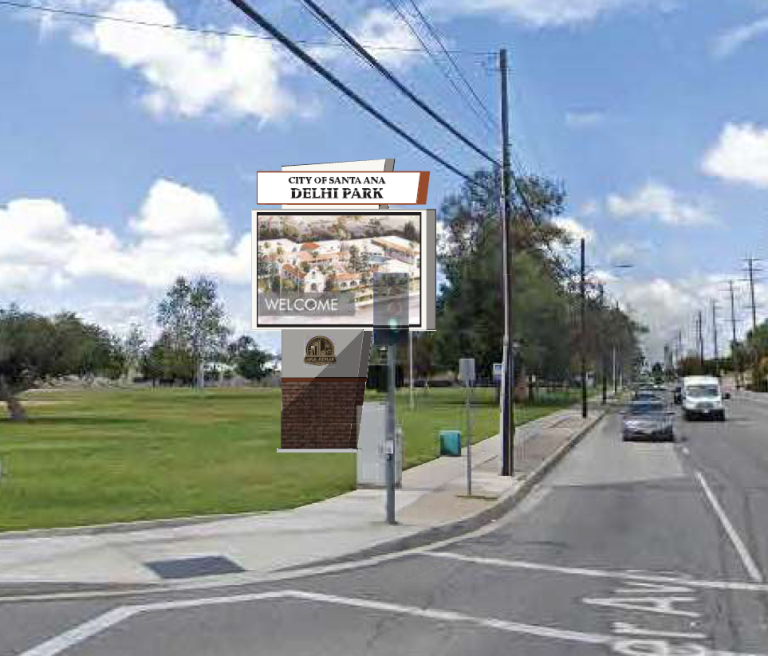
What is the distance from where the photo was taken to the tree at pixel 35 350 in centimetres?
4703

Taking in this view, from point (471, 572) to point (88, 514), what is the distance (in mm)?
6367

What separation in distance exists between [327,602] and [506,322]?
13675 millimetres

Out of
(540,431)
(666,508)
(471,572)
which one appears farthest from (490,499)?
(540,431)

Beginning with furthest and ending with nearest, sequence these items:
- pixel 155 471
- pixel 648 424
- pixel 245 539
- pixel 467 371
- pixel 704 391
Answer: pixel 704 391
pixel 648 424
pixel 155 471
pixel 467 371
pixel 245 539

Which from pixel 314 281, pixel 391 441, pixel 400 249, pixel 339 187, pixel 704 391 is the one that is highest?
pixel 339 187

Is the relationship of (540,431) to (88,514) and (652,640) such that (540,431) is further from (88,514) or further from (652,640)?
(652,640)

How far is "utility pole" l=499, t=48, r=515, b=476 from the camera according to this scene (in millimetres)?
22375

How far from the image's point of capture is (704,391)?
51.9m

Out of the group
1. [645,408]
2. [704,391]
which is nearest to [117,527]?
[645,408]

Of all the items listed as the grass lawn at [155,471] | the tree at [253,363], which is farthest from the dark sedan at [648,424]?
the tree at [253,363]

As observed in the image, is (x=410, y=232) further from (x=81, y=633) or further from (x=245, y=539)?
(x=81, y=633)

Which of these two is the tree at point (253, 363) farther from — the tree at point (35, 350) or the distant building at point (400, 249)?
the distant building at point (400, 249)

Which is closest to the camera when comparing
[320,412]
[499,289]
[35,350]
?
[320,412]

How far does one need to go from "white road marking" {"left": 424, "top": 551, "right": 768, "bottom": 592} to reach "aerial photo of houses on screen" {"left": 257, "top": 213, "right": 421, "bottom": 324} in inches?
336
